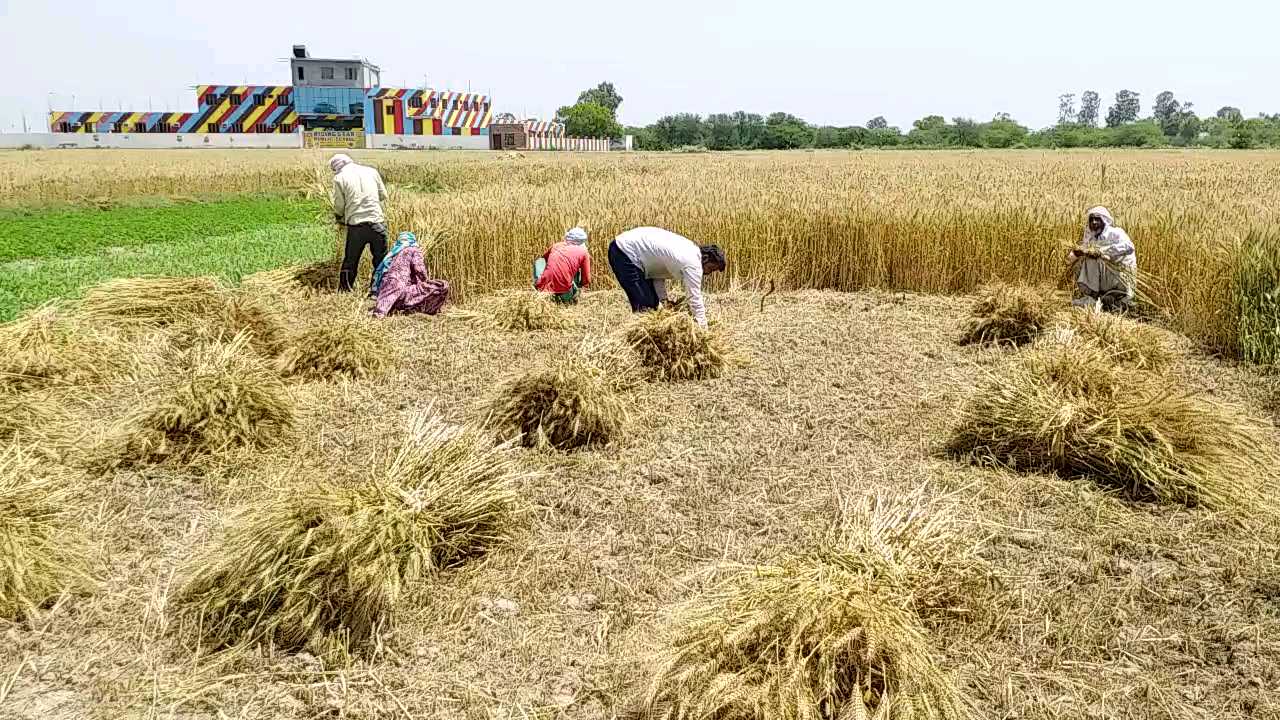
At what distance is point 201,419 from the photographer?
15.3 ft

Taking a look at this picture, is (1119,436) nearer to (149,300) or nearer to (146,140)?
(149,300)

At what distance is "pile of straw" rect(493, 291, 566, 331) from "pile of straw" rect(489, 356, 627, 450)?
101 inches

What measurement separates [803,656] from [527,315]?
5.37 m

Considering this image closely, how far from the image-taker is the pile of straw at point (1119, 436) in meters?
4.07

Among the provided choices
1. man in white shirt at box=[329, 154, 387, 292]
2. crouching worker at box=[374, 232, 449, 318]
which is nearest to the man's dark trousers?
man in white shirt at box=[329, 154, 387, 292]

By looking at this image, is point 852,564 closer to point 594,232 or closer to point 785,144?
point 594,232

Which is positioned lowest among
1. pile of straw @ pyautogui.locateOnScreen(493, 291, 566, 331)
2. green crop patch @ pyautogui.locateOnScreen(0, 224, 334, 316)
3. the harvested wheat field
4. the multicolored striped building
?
the harvested wheat field

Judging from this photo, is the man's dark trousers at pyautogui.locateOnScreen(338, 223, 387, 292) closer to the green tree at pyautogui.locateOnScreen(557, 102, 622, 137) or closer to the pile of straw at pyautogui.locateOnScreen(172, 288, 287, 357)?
the pile of straw at pyautogui.locateOnScreen(172, 288, 287, 357)

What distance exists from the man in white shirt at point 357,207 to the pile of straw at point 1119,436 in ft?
19.7

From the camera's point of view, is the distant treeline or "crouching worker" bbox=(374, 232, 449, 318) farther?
the distant treeline

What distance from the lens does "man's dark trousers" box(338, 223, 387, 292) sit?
861cm

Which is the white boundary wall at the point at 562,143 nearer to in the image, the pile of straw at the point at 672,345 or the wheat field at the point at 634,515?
the wheat field at the point at 634,515

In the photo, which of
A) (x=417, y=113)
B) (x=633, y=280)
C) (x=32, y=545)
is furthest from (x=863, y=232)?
(x=417, y=113)

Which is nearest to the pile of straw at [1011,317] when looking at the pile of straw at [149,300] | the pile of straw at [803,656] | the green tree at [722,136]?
the pile of straw at [803,656]
